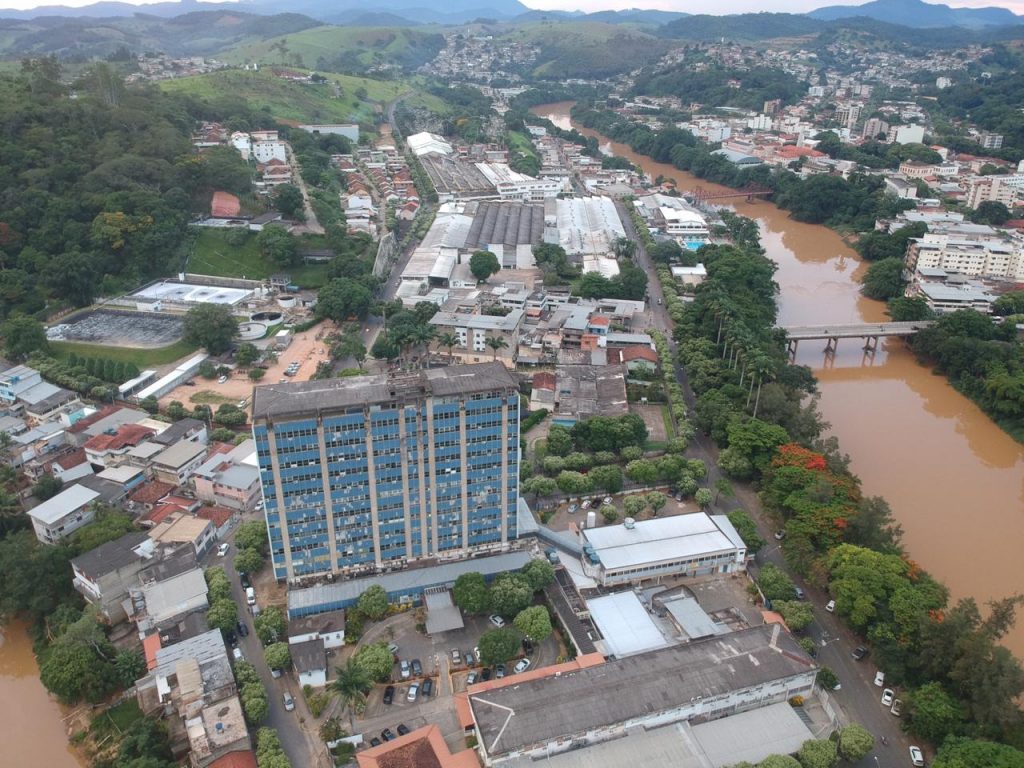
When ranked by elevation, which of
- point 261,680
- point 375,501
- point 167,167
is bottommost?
point 261,680

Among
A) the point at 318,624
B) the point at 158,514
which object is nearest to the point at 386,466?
the point at 318,624

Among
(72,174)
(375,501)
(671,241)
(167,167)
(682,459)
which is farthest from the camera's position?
(671,241)

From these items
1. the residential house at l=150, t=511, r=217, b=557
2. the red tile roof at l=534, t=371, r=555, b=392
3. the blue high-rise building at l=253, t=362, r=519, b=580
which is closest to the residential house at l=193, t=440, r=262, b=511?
the residential house at l=150, t=511, r=217, b=557

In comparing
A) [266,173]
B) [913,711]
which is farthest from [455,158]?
[913,711]

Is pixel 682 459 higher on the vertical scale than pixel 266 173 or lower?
lower

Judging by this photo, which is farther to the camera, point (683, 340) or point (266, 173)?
point (266, 173)

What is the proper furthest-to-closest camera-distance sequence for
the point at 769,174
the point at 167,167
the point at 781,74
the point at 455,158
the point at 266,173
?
the point at 781,74, the point at 455,158, the point at 769,174, the point at 266,173, the point at 167,167

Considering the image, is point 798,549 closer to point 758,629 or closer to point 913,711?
point 758,629

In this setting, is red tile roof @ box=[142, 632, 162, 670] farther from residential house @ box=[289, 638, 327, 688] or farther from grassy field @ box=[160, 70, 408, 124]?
grassy field @ box=[160, 70, 408, 124]
